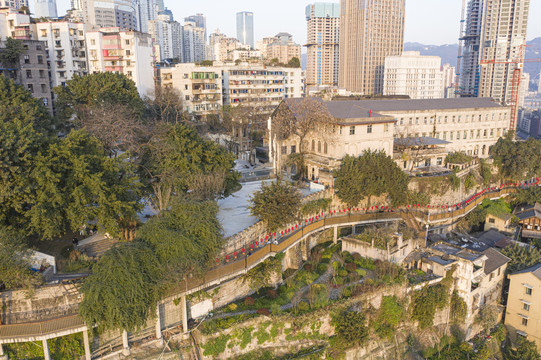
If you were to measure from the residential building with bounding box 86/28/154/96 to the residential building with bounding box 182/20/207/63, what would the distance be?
116508mm

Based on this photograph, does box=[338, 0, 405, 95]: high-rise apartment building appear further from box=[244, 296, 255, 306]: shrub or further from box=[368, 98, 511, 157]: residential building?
box=[244, 296, 255, 306]: shrub

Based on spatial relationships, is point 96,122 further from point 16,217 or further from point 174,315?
→ point 174,315

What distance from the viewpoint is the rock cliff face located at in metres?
19.0

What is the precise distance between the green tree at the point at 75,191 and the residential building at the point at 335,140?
1998 cm

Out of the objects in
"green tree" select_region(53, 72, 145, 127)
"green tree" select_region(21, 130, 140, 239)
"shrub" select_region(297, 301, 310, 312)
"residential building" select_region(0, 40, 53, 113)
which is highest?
"residential building" select_region(0, 40, 53, 113)

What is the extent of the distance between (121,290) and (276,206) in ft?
37.5

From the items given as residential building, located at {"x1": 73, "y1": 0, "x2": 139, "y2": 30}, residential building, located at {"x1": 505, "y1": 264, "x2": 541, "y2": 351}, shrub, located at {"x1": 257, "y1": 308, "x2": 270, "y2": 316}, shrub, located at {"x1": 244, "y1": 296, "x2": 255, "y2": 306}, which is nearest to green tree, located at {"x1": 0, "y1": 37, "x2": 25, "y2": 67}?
shrub, located at {"x1": 244, "y1": 296, "x2": 255, "y2": 306}

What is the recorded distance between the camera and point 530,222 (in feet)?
141

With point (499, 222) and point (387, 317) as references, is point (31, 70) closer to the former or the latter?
point (387, 317)

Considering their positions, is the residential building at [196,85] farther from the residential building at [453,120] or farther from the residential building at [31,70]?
the residential building at [453,120]

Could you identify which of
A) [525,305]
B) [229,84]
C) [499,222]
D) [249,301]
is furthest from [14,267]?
[229,84]

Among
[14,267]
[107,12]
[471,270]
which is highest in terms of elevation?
[107,12]

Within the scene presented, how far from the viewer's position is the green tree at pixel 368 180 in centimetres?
3328

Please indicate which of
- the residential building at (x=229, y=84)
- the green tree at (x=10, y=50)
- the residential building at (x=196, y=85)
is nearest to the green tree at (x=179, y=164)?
the green tree at (x=10, y=50)
